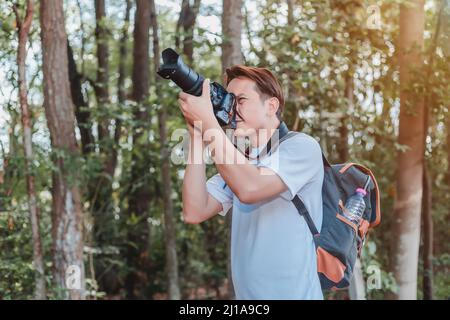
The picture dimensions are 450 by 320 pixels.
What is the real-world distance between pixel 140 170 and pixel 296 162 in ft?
24.0

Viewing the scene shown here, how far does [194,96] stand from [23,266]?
4.21m

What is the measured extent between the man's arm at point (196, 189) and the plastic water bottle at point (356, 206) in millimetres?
436

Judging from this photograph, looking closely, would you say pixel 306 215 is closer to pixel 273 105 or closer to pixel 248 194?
pixel 248 194

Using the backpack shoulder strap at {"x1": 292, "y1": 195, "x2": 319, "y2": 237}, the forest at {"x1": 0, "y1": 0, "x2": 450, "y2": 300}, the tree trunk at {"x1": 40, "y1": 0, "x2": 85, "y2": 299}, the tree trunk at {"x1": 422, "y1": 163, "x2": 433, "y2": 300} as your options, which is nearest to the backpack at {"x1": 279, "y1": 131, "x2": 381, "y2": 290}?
the backpack shoulder strap at {"x1": 292, "y1": 195, "x2": 319, "y2": 237}

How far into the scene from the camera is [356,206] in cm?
224

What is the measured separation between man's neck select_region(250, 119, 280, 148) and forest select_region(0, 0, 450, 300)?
1210 millimetres

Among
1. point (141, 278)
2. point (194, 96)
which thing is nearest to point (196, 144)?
point (194, 96)

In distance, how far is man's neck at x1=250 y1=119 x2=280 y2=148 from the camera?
231cm

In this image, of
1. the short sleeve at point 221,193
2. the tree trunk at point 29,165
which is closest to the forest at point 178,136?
the tree trunk at point 29,165

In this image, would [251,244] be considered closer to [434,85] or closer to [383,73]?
[434,85]

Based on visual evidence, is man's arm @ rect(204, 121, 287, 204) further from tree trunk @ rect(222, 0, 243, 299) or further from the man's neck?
tree trunk @ rect(222, 0, 243, 299)

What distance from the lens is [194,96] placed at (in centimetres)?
215

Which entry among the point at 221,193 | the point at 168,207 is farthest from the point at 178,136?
the point at 168,207

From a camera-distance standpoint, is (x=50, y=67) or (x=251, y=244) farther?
(x=50, y=67)
